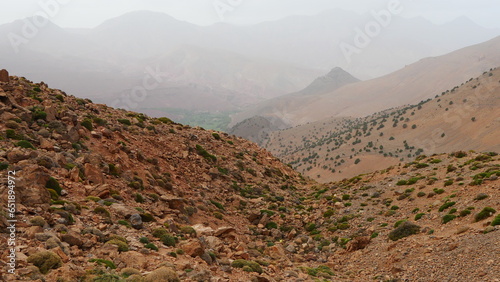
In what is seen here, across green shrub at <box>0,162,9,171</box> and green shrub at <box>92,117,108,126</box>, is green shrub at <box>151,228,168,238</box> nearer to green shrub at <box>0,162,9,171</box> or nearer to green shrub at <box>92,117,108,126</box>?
green shrub at <box>0,162,9,171</box>

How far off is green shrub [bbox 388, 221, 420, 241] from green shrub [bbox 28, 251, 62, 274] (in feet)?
67.5

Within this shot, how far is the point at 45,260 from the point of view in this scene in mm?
11875

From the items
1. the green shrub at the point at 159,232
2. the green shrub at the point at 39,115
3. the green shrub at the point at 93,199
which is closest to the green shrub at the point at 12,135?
the green shrub at the point at 39,115

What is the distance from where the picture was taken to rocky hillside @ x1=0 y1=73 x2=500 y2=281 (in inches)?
578

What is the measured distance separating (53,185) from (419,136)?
10110 centimetres

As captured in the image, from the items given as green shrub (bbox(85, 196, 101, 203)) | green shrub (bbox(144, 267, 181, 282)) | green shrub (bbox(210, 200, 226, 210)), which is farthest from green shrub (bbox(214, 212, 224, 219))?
green shrub (bbox(144, 267, 181, 282))

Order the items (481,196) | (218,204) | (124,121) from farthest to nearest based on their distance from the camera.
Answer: (124,121) < (218,204) < (481,196)

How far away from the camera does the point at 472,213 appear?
904 inches

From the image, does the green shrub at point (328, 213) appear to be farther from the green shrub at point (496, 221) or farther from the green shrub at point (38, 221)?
the green shrub at point (38, 221)

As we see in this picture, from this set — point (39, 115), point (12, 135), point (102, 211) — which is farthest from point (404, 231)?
point (39, 115)

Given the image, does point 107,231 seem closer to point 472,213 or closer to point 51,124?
point 51,124

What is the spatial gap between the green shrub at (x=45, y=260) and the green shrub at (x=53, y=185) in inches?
283

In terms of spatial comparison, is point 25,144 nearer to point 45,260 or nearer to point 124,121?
point 45,260

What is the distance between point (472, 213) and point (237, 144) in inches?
1258
